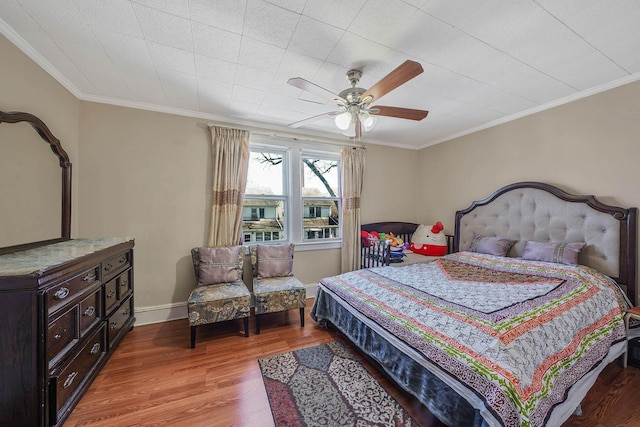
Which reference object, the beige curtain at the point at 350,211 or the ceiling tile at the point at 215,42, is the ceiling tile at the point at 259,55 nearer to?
the ceiling tile at the point at 215,42

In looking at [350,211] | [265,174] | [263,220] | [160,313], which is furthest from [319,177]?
[160,313]

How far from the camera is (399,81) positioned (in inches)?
63.9

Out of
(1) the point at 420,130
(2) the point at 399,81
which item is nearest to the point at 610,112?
(1) the point at 420,130

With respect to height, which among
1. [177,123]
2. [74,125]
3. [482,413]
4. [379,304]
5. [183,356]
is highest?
[177,123]

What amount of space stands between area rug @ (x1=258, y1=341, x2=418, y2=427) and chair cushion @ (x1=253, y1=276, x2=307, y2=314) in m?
0.52

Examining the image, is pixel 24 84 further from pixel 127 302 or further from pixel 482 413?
pixel 482 413

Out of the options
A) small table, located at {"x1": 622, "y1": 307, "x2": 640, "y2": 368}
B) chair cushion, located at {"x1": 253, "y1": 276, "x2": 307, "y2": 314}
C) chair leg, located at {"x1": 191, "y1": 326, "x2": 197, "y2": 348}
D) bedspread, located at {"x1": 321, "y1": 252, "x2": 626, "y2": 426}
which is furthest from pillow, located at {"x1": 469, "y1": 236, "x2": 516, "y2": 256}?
chair leg, located at {"x1": 191, "y1": 326, "x2": 197, "y2": 348}

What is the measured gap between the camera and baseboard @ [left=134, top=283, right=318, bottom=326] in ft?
9.02

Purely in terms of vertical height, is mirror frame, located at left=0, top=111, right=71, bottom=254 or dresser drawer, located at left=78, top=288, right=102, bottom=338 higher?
mirror frame, located at left=0, top=111, right=71, bottom=254

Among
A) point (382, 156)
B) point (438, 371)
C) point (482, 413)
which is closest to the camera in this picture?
point (482, 413)

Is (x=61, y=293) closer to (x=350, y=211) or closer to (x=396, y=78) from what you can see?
(x=396, y=78)

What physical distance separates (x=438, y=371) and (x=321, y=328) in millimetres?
1517

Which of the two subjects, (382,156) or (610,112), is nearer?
(610,112)

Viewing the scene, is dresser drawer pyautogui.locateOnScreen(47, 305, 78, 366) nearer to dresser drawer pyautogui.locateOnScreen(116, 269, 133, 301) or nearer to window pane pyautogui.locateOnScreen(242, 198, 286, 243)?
dresser drawer pyautogui.locateOnScreen(116, 269, 133, 301)
